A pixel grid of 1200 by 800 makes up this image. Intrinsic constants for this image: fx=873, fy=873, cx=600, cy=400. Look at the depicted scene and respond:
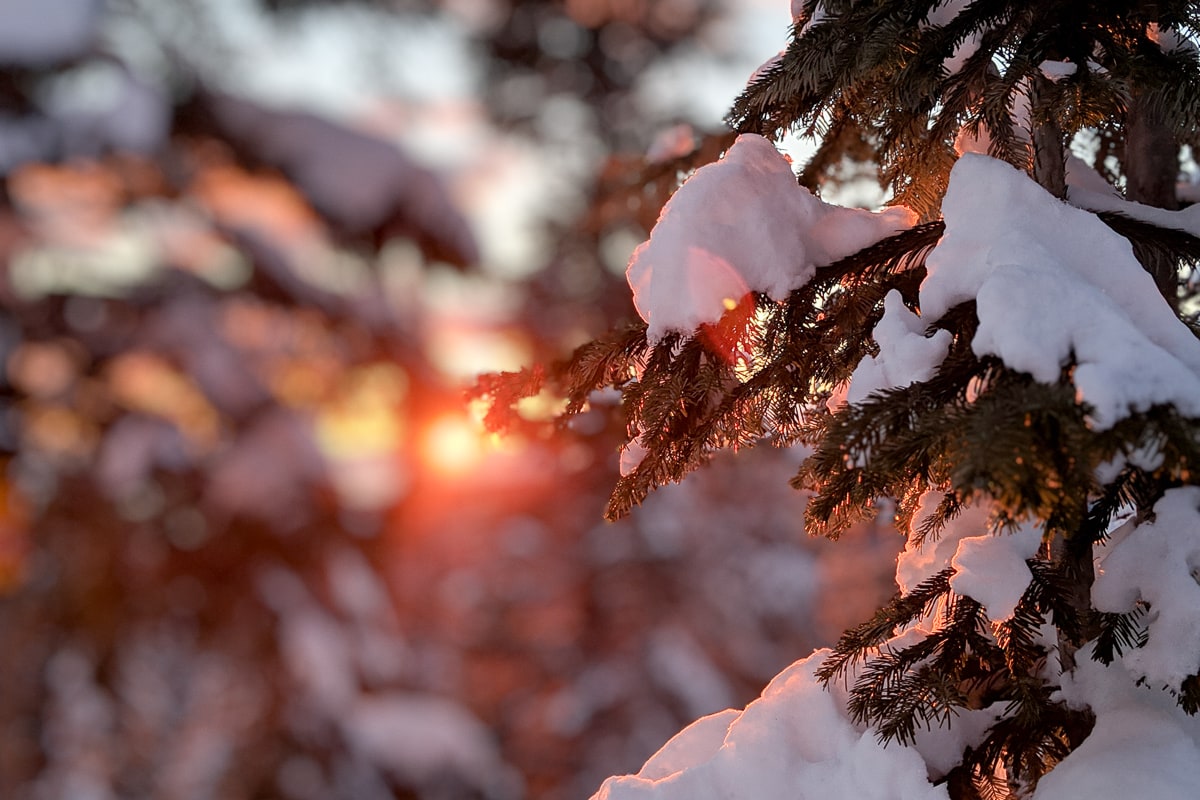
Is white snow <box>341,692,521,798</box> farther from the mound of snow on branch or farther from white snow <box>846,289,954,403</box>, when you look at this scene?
the mound of snow on branch

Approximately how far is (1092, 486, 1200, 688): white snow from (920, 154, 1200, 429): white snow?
368mm

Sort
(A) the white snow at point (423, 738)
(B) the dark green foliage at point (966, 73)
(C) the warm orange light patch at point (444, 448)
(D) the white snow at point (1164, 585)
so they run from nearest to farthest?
(D) the white snow at point (1164, 585) → (B) the dark green foliage at point (966, 73) → (C) the warm orange light patch at point (444, 448) → (A) the white snow at point (423, 738)

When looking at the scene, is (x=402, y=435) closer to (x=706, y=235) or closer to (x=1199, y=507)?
(x=706, y=235)

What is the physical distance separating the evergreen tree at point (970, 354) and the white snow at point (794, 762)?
0.06 metres

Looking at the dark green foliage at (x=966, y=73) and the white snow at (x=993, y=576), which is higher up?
the dark green foliage at (x=966, y=73)

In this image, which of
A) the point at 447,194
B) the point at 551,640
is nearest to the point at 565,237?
the point at 447,194

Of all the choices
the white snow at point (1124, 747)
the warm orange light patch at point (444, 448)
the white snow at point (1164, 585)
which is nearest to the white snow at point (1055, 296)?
the white snow at point (1164, 585)

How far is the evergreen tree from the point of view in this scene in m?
1.45

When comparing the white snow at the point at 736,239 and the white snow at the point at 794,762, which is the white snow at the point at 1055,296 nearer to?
the white snow at the point at 736,239

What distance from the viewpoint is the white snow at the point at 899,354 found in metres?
1.70

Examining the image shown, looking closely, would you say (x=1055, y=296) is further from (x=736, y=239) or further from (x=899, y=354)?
(x=736, y=239)

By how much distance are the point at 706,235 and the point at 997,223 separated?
0.63 metres

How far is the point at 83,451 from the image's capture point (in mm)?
7477

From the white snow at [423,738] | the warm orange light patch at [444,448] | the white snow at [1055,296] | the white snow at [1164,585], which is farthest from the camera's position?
the white snow at [423,738]
